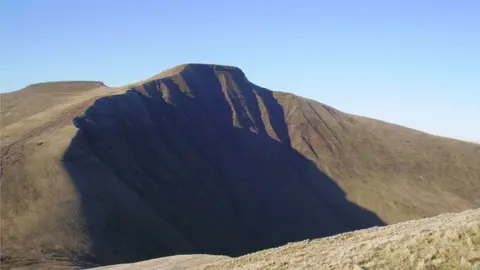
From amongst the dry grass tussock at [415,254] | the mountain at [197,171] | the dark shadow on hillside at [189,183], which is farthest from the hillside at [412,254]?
the dark shadow on hillside at [189,183]

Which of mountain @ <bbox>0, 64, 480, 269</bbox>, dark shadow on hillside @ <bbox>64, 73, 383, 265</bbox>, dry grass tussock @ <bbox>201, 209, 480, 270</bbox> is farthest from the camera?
dark shadow on hillside @ <bbox>64, 73, 383, 265</bbox>

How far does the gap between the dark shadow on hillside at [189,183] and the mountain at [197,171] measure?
35cm

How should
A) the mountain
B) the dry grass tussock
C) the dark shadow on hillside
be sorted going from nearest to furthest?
the dry grass tussock
the mountain
the dark shadow on hillside

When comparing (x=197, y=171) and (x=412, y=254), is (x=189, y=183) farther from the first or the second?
(x=412, y=254)

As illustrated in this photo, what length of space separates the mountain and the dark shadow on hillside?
1.15ft

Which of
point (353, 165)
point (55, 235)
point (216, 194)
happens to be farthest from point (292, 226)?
point (55, 235)

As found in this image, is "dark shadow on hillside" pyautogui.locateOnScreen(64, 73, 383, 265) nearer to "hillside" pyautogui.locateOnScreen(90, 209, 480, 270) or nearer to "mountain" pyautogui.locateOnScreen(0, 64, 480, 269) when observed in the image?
"mountain" pyautogui.locateOnScreen(0, 64, 480, 269)

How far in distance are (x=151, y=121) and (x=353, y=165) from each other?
212 ft

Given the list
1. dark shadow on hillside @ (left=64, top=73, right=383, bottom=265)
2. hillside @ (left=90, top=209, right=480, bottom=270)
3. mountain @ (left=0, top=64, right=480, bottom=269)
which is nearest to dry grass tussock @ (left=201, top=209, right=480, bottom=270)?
hillside @ (left=90, top=209, right=480, bottom=270)

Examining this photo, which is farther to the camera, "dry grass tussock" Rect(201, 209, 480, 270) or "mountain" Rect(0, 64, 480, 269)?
"mountain" Rect(0, 64, 480, 269)

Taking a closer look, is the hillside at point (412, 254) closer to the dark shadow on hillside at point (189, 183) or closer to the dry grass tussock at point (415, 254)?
the dry grass tussock at point (415, 254)

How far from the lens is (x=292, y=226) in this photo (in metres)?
112

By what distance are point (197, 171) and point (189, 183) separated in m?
6.96

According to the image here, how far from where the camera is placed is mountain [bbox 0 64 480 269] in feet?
222
